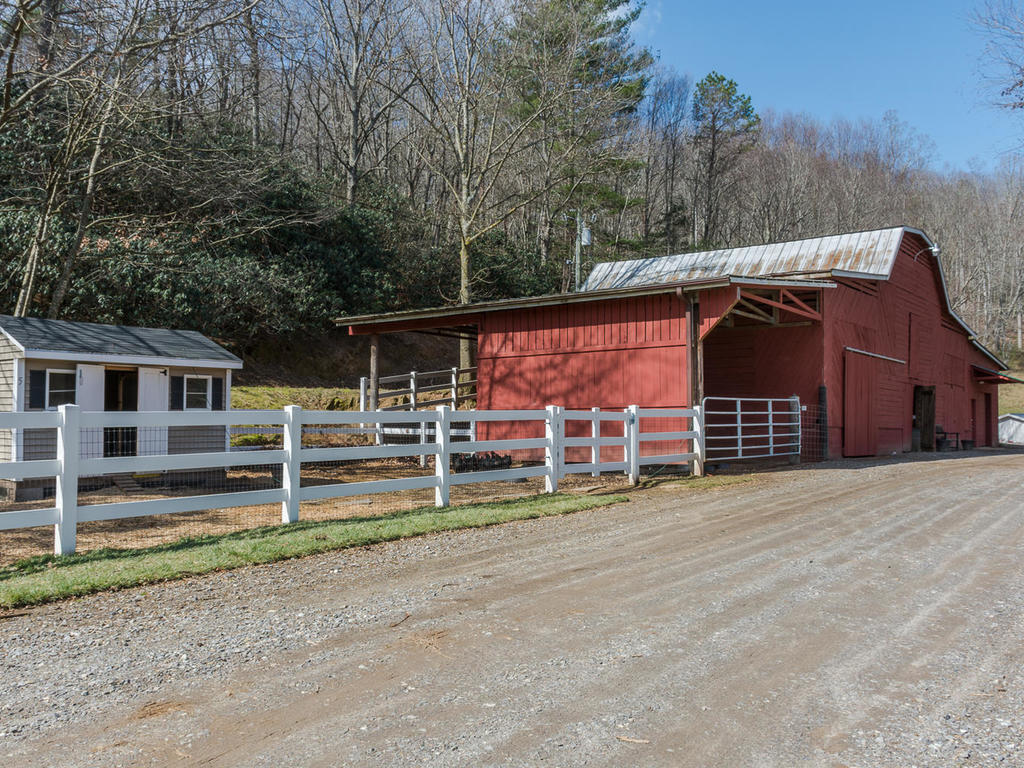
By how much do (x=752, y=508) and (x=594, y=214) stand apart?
2751 cm

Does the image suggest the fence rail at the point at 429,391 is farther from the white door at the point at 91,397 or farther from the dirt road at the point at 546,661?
the dirt road at the point at 546,661

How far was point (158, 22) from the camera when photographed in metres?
12.8

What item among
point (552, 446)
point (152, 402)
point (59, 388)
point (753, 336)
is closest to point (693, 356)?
point (552, 446)

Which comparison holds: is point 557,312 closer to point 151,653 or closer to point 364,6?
point 151,653

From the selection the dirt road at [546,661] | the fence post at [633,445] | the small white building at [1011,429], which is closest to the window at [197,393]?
the fence post at [633,445]

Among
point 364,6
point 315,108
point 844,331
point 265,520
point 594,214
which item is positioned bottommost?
point 265,520

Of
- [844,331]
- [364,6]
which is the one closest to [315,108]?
[364,6]

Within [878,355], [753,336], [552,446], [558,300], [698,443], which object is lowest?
[698,443]

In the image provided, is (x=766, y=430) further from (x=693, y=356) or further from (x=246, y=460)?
(x=246, y=460)

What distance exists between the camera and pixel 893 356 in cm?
2058

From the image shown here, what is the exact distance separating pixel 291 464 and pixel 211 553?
4.85 feet

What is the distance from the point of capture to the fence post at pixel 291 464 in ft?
25.2

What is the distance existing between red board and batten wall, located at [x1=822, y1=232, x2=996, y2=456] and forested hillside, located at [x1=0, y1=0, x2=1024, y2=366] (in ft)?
32.6

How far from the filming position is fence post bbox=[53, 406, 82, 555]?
622cm
